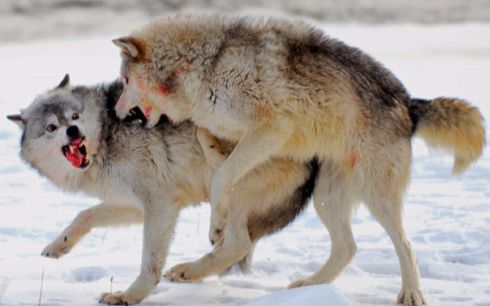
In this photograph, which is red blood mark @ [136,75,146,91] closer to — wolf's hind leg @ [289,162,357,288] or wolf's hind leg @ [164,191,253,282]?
wolf's hind leg @ [164,191,253,282]

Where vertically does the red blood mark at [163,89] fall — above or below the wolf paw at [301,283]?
above

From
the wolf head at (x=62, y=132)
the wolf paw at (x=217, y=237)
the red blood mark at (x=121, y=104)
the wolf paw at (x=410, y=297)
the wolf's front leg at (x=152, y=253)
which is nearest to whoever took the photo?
the wolf paw at (x=410, y=297)

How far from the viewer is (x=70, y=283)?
23.2 feet

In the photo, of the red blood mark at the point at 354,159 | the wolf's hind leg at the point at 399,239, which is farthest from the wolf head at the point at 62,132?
the wolf's hind leg at the point at 399,239

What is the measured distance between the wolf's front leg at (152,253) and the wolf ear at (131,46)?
1130 mm

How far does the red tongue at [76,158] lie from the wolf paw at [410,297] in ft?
8.10

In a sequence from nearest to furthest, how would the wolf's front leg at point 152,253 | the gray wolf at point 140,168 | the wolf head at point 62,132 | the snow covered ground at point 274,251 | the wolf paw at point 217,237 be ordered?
the wolf's front leg at point 152,253, the snow covered ground at point 274,251, the gray wolf at point 140,168, the wolf head at point 62,132, the wolf paw at point 217,237

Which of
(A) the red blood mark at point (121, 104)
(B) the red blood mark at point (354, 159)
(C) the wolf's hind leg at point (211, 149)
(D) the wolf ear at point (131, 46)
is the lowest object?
(C) the wolf's hind leg at point (211, 149)

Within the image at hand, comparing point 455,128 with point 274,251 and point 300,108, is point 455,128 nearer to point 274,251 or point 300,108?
point 300,108

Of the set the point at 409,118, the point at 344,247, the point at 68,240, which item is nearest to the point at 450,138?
the point at 409,118

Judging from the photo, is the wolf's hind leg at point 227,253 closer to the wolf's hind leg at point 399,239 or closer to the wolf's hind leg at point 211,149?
the wolf's hind leg at point 211,149

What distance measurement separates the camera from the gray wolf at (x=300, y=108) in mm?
6828

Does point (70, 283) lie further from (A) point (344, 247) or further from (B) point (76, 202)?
(B) point (76, 202)

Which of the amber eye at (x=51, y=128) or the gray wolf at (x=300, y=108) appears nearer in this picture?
the gray wolf at (x=300, y=108)
